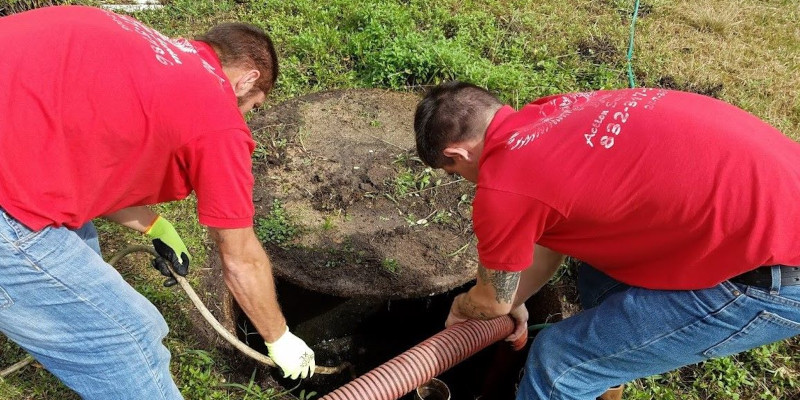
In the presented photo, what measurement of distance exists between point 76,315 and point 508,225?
1.42 meters

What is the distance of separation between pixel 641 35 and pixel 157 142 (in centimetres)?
497

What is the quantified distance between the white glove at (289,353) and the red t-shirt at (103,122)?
27.1 inches

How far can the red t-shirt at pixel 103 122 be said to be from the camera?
1859mm

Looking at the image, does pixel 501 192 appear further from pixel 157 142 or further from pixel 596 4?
pixel 596 4

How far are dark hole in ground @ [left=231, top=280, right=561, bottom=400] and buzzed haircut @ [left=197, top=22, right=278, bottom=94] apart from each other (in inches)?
60.4

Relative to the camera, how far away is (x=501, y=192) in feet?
6.74

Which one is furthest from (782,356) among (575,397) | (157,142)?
(157,142)

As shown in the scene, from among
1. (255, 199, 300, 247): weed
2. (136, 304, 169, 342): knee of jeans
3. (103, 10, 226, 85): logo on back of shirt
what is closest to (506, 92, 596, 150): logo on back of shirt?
(103, 10, 226, 85): logo on back of shirt

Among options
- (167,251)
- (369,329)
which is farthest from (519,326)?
(167,251)

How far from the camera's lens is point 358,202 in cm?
→ 402

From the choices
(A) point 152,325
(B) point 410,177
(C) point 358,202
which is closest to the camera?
(A) point 152,325

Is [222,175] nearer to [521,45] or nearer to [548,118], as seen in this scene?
[548,118]

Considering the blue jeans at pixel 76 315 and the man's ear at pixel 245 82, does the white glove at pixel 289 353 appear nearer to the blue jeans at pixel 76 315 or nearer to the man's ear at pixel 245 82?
the blue jeans at pixel 76 315

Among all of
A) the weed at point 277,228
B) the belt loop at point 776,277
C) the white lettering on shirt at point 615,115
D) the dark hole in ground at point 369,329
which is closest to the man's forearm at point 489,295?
the white lettering on shirt at point 615,115
